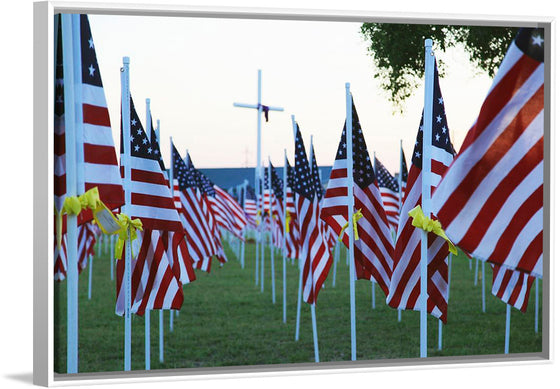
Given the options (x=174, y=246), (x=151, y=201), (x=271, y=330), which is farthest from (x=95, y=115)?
(x=271, y=330)

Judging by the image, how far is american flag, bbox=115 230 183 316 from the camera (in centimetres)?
1058

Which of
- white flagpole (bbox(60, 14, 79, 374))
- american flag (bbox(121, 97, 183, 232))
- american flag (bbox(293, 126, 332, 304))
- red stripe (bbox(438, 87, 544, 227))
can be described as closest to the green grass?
white flagpole (bbox(60, 14, 79, 374))

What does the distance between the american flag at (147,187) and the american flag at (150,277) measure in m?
0.48

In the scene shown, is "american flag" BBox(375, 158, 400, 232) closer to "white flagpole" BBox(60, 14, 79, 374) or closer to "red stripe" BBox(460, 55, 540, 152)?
"white flagpole" BBox(60, 14, 79, 374)

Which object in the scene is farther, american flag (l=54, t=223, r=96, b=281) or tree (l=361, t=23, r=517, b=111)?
tree (l=361, t=23, r=517, b=111)

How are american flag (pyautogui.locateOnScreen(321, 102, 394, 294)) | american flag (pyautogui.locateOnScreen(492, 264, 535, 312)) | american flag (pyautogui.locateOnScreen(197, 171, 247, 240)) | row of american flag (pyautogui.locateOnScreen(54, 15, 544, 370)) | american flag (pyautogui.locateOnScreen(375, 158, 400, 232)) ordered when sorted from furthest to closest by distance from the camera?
american flag (pyautogui.locateOnScreen(197, 171, 247, 240)) < american flag (pyautogui.locateOnScreen(375, 158, 400, 232)) < american flag (pyautogui.locateOnScreen(492, 264, 535, 312)) < american flag (pyautogui.locateOnScreen(321, 102, 394, 294)) < row of american flag (pyautogui.locateOnScreen(54, 15, 544, 370))

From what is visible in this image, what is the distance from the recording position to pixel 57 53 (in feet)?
28.5

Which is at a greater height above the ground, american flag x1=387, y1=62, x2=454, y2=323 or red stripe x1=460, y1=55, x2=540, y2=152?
red stripe x1=460, y1=55, x2=540, y2=152

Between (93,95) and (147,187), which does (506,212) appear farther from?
(147,187)

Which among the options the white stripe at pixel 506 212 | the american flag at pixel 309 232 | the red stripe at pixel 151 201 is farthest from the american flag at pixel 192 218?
the white stripe at pixel 506 212

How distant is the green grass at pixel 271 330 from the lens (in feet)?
44.4

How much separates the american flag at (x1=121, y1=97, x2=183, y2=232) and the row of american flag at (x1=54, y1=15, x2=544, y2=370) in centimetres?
1

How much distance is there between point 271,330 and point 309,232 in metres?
4.01

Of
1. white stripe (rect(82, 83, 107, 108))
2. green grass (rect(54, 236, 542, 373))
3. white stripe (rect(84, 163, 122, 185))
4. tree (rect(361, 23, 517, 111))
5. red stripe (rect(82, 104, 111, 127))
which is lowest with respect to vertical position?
green grass (rect(54, 236, 542, 373))
